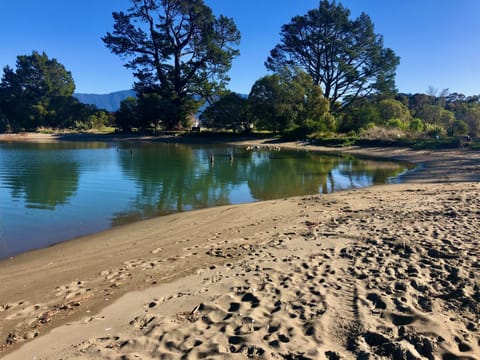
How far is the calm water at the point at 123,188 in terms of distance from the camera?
1073 cm

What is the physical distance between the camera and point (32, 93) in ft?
235

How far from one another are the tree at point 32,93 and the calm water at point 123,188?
153 ft

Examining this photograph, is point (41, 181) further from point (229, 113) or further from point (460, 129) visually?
point (229, 113)

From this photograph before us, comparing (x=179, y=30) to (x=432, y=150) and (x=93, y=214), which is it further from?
(x=93, y=214)

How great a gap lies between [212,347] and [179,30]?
209 ft

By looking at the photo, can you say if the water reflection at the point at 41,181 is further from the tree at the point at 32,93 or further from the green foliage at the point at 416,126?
the tree at the point at 32,93

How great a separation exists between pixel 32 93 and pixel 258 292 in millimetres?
81059

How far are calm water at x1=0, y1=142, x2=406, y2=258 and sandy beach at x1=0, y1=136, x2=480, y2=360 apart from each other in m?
1.96

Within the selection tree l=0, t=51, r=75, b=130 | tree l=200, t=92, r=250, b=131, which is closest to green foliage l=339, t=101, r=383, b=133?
tree l=200, t=92, r=250, b=131

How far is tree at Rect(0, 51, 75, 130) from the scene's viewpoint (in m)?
68.9

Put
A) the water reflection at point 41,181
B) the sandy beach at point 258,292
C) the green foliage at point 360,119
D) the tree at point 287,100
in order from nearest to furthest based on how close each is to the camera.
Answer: the sandy beach at point 258,292
the water reflection at point 41,181
the green foliage at point 360,119
the tree at point 287,100

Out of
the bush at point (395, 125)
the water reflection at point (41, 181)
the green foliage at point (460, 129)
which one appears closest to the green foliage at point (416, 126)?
the bush at point (395, 125)

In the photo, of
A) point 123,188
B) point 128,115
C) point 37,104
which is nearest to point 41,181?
point 123,188

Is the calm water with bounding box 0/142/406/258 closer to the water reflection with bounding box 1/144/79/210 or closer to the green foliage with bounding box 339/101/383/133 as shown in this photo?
the water reflection with bounding box 1/144/79/210
